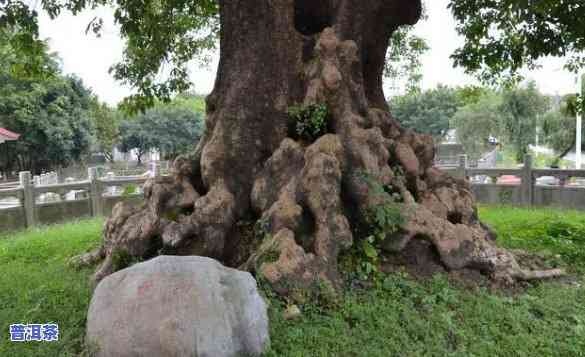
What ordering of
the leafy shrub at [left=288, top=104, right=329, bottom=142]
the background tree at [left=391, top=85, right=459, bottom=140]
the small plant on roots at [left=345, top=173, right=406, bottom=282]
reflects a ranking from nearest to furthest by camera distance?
the small plant on roots at [left=345, top=173, right=406, bottom=282] → the leafy shrub at [left=288, top=104, right=329, bottom=142] → the background tree at [left=391, top=85, right=459, bottom=140]

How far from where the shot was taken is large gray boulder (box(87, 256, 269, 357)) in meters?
3.45

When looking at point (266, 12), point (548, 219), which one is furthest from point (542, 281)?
point (548, 219)

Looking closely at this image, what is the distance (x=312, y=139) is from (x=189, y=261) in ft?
9.04

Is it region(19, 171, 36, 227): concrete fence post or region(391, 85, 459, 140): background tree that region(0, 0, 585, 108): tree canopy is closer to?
region(19, 171, 36, 227): concrete fence post

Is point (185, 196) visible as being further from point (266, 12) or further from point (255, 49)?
point (266, 12)

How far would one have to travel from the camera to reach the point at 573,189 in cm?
1323

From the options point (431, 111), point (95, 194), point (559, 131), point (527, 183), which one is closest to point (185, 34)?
point (95, 194)

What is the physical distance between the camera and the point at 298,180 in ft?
17.9

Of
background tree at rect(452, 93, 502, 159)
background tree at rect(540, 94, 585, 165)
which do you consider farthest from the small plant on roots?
background tree at rect(452, 93, 502, 159)

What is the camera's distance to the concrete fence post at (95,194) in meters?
13.4

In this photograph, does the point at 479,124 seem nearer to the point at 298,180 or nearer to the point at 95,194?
the point at 95,194

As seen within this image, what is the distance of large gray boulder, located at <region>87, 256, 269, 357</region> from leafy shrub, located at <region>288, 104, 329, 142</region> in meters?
2.65

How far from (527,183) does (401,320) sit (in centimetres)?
1098

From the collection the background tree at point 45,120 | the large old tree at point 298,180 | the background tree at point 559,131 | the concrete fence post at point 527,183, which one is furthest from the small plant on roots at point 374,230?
the background tree at point 559,131
